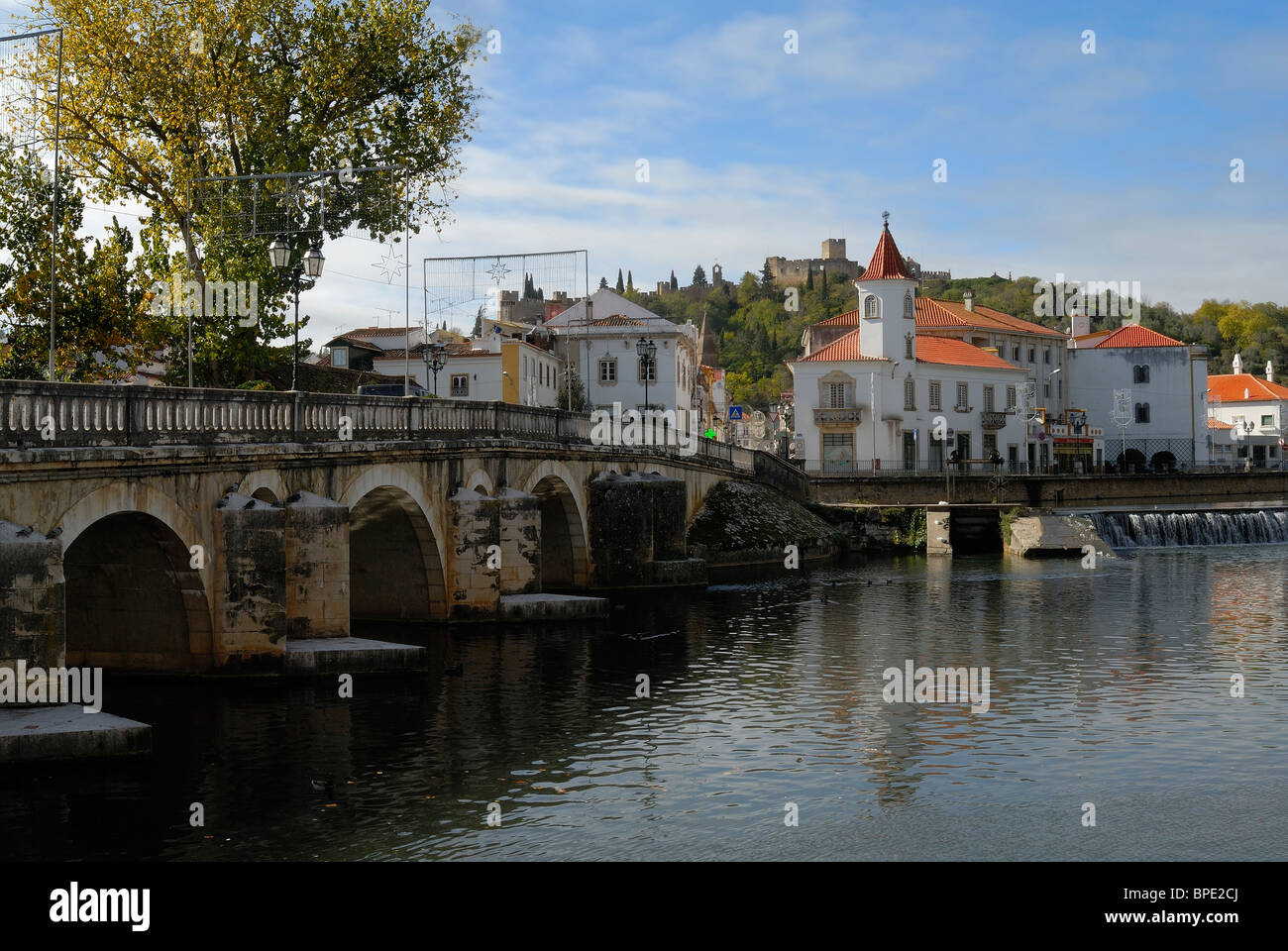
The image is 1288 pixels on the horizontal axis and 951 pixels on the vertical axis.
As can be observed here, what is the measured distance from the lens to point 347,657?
89.9 ft

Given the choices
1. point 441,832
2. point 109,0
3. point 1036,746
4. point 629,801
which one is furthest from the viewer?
point 109,0

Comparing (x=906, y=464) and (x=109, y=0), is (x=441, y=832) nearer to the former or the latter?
(x=109, y=0)

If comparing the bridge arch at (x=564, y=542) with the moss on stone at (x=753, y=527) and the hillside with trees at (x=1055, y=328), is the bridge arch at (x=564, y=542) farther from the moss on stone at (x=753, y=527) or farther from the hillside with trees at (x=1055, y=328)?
the hillside with trees at (x=1055, y=328)

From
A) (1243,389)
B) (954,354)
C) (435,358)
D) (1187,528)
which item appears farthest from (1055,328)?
(435,358)

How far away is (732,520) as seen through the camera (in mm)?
58344

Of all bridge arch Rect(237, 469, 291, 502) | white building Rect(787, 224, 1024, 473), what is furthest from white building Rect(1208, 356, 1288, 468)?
bridge arch Rect(237, 469, 291, 502)

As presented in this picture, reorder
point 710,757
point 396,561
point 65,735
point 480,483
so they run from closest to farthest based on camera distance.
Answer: point 65,735 → point 710,757 → point 396,561 → point 480,483

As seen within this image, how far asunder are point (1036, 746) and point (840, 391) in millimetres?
65419

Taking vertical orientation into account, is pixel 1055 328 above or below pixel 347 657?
above

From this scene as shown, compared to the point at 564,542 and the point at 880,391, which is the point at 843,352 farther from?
the point at 564,542

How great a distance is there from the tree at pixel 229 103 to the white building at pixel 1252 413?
94581mm

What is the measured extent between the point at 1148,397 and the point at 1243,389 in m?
27.2

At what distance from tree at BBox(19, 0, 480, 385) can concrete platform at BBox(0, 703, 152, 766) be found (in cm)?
2391
